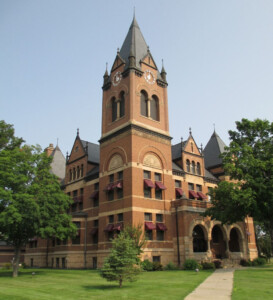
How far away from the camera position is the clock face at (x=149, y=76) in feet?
137

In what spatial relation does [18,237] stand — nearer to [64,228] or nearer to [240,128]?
[64,228]

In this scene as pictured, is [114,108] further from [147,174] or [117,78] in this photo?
[147,174]

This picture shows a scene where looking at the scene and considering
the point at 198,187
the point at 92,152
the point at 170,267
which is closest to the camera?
the point at 170,267

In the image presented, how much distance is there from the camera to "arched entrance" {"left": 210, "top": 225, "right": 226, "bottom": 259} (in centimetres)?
4038

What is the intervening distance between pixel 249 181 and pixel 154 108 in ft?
55.7

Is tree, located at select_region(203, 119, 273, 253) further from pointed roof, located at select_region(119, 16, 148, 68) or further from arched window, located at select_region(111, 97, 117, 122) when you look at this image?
pointed roof, located at select_region(119, 16, 148, 68)

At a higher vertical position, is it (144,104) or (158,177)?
(144,104)

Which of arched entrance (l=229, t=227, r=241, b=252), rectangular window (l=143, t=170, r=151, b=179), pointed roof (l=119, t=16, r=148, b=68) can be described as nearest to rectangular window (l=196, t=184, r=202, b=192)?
arched entrance (l=229, t=227, r=241, b=252)

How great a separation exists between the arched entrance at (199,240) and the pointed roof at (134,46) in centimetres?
2230

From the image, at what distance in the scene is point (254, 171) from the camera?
31078 mm

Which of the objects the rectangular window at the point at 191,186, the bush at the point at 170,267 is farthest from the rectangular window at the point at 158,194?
the bush at the point at 170,267

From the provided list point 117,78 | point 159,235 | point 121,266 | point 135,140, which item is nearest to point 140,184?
point 135,140

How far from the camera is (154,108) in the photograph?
4209 cm

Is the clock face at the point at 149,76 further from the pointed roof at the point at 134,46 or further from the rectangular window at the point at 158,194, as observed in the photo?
the rectangular window at the point at 158,194
